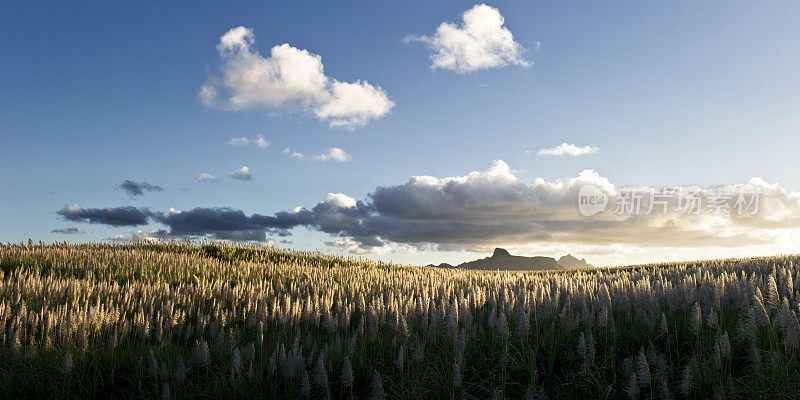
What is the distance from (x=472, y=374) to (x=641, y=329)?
2.35m

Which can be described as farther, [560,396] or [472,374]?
[472,374]

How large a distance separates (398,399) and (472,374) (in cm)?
Result: 94

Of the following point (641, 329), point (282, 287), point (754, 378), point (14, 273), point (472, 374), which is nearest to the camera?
point (754, 378)

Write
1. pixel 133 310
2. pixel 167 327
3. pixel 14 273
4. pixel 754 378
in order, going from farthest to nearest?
pixel 14 273, pixel 133 310, pixel 167 327, pixel 754 378

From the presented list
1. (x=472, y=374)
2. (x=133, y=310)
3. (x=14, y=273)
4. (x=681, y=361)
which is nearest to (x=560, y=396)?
(x=472, y=374)

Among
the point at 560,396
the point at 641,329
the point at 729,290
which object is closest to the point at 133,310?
the point at 560,396

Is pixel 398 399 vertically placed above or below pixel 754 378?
below

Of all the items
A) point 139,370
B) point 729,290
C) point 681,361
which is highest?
point 729,290

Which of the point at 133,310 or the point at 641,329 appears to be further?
the point at 133,310

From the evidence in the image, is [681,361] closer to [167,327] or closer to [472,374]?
[472,374]

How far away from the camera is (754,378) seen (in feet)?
14.1

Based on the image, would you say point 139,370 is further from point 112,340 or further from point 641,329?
point 641,329

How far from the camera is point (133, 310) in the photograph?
8.29 meters

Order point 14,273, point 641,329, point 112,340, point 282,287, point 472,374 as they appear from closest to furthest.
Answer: point 472,374 < point 641,329 < point 112,340 < point 282,287 < point 14,273
